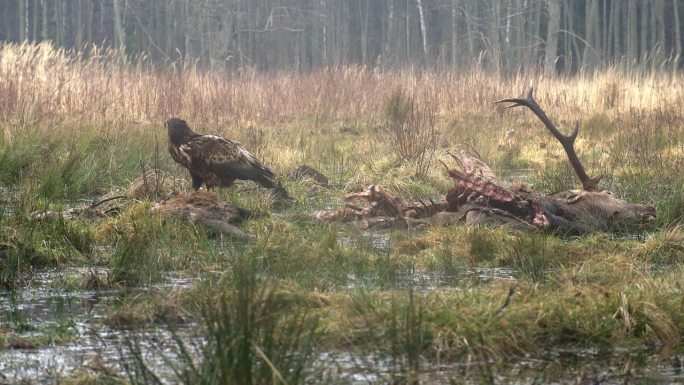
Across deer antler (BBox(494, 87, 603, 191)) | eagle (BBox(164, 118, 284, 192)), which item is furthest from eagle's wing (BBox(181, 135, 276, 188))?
deer antler (BBox(494, 87, 603, 191))

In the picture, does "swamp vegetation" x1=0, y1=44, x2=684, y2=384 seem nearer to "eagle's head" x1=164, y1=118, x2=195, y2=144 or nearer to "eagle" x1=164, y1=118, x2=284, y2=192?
"eagle" x1=164, y1=118, x2=284, y2=192

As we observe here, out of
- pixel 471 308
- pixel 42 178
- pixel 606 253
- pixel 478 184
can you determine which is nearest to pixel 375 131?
pixel 42 178

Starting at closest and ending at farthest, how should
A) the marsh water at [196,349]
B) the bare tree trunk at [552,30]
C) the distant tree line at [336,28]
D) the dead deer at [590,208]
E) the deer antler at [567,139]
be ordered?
the marsh water at [196,349] → the deer antler at [567,139] → the dead deer at [590,208] → the bare tree trunk at [552,30] → the distant tree line at [336,28]

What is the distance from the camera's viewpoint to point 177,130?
855 cm

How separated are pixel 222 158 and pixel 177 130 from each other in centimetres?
40

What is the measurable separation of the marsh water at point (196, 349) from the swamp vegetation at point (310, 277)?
0.01 meters

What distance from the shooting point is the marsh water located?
3.86 m

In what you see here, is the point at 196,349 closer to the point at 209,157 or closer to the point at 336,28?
the point at 209,157

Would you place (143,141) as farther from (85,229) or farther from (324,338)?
(324,338)

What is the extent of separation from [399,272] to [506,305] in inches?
57.8

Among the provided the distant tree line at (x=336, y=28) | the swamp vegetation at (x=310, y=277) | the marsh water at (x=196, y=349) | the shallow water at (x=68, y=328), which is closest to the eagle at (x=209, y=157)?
the swamp vegetation at (x=310, y=277)

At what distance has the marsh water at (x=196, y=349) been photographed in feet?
12.6

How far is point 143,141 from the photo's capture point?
1170 centimetres

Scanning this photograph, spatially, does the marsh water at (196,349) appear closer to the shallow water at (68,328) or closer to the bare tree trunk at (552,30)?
the shallow water at (68,328)
